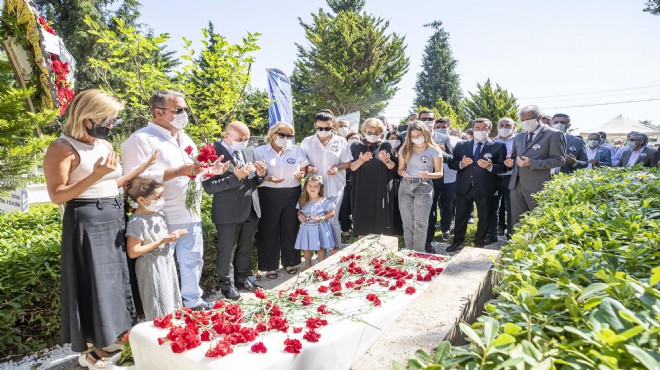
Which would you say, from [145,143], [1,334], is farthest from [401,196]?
[1,334]

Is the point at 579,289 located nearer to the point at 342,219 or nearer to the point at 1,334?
the point at 1,334

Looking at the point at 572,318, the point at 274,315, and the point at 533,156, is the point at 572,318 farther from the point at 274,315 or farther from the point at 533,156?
the point at 533,156

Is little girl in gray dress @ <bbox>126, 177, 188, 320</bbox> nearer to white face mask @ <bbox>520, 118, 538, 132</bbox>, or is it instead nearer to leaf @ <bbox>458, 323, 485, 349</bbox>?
leaf @ <bbox>458, 323, 485, 349</bbox>

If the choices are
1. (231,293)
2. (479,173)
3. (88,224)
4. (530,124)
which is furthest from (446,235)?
(88,224)

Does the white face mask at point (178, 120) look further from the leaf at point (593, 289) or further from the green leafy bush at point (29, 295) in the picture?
the leaf at point (593, 289)

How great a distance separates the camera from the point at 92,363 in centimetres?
330

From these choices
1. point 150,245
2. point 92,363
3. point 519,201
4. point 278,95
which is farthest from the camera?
point 278,95

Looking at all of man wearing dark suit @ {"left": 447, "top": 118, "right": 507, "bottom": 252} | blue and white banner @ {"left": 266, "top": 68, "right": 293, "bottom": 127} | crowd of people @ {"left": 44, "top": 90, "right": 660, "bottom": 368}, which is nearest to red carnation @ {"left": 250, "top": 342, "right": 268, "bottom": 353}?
crowd of people @ {"left": 44, "top": 90, "right": 660, "bottom": 368}

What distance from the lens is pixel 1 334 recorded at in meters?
3.48

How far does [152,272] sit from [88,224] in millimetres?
711

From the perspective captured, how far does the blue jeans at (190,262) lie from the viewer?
409 cm

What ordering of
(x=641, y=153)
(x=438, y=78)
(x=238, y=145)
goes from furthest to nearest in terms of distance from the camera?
(x=438, y=78) < (x=641, y=153) < (x=238, y=145)

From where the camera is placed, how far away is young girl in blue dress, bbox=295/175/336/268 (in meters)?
5.64

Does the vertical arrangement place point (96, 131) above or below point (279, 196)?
above
